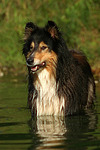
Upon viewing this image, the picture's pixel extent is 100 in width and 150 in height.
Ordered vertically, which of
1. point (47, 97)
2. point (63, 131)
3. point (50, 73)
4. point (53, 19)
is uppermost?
point (53, 19)

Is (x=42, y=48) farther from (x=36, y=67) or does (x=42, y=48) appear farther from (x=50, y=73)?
(x=50, y=73)

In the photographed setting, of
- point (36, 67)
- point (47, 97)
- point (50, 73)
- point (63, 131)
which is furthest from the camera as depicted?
point (47, 97)

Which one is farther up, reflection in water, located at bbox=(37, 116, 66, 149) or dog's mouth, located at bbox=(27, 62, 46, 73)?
dog's mouth, located at bbox=(27, 62, 46, 73)

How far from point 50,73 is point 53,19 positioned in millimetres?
9319

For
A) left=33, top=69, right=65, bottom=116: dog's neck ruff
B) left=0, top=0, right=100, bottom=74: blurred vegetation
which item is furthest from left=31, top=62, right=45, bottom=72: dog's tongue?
left=0, top=0, right=100, bottom=74: blurred vegetation

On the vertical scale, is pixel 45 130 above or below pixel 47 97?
below

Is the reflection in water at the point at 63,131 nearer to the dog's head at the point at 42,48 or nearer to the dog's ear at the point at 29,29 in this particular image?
the dog's head at the point at 42,48

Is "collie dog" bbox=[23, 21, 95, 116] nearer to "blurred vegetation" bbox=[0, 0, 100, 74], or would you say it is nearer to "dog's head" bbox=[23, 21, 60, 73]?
"dog's head" bbox=[23, 21, 60, 73]

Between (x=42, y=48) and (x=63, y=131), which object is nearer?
(x=63, y=131)

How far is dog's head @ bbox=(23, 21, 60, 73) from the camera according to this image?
8.38 metres

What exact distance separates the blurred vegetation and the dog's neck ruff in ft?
26.1

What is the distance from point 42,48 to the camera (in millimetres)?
8500

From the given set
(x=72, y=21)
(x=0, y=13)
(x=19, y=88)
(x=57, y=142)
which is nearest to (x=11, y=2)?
(x=0, y=13)

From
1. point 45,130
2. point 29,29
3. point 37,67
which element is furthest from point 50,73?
point 45,130
